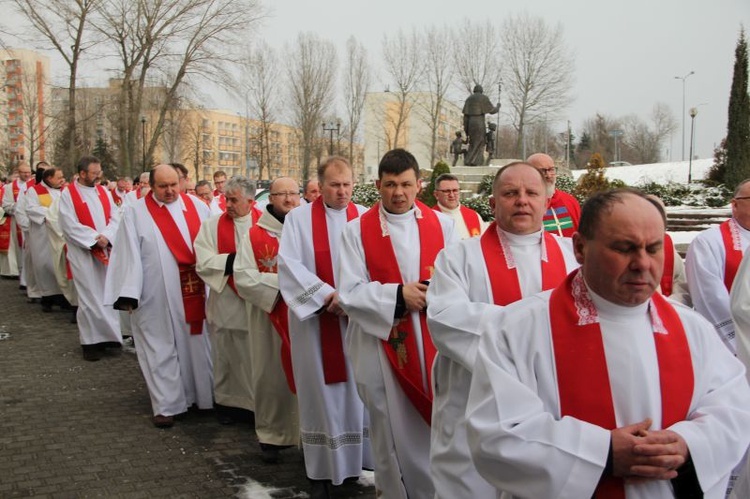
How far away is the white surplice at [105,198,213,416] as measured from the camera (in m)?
6.77

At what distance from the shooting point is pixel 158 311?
6.88 m

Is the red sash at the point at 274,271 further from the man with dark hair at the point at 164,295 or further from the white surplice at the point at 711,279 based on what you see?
the white surplice at the point at 711,279

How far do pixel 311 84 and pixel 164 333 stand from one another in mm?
46556

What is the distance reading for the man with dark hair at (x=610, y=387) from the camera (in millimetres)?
2168

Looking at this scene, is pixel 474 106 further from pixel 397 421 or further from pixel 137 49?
pixel 397 421

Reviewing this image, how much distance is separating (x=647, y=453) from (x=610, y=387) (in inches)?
9.1

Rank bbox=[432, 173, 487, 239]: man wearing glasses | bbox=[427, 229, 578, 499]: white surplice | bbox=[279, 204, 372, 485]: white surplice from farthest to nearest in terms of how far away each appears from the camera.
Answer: bbox=[432, 173, 487, 239]: man wearing glasses < bbox=[279, 204, 372, 485]: white surplice < bbox=[427, 229, 578, 499]: white surplice

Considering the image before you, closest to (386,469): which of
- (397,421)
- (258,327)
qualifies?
(397,421)

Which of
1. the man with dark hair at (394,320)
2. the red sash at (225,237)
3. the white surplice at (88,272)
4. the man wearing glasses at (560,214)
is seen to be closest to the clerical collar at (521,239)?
the man with dark hair at (394,320)

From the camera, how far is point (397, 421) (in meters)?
4.30

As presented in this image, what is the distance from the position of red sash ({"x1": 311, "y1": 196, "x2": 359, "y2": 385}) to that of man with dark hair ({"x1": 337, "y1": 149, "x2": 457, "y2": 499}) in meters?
0.53

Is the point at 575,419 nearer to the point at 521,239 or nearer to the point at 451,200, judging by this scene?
the point at 521,239

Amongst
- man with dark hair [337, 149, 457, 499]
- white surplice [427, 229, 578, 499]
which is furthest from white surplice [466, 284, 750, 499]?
Result: man with dark hair [337, 149, 457, 499]

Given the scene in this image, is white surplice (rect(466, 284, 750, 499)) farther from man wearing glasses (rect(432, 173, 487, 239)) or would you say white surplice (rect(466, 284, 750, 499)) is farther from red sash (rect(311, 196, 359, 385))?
man wearing glasses (rect(432, 173, 487, 239))
